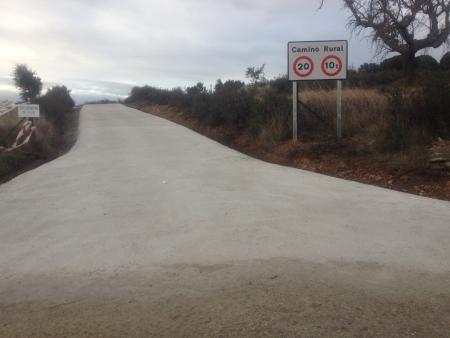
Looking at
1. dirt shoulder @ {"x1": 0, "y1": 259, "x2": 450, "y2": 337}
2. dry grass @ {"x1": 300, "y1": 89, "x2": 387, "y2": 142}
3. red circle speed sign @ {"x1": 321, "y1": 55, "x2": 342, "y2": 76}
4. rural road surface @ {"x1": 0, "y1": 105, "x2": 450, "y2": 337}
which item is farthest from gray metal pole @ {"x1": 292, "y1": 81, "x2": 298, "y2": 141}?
dirt shoulder @ {"x1": 0, "y1": 259, "x2": 450, "y2": 337}

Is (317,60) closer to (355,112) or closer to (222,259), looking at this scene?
(355,112)

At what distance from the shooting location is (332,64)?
1196 cm

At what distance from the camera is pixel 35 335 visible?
3666 mm

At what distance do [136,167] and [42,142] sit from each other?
17.8 ft

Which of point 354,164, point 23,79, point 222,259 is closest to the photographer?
point 222,259

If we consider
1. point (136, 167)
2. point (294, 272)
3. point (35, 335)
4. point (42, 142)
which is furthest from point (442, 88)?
point (42, 142)

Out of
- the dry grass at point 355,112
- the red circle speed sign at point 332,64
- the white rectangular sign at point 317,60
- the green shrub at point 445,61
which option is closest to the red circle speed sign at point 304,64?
the white rectangular sign at point 317,60

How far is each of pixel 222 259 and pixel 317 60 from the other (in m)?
8.19

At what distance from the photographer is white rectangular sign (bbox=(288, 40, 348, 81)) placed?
11.9 metres

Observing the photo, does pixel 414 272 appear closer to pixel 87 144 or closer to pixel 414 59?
pixel 87 144

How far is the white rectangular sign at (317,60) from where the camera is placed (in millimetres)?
11922

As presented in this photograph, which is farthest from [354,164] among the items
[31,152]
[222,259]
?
[31,152]

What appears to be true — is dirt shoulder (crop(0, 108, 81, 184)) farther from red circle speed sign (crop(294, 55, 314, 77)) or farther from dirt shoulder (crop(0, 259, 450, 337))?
red circle speed sign (crop(294, 55, 314, 77))

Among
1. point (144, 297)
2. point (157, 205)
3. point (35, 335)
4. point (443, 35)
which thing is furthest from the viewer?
point (443, 35)
